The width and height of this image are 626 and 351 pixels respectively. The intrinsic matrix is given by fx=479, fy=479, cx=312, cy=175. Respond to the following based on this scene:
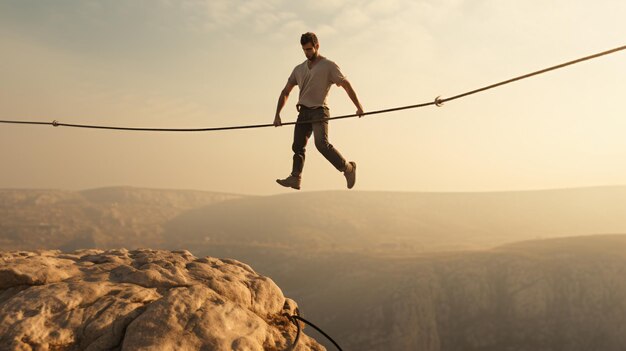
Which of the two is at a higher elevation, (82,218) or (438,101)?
(438,101)

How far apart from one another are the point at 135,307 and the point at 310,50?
4209 mm

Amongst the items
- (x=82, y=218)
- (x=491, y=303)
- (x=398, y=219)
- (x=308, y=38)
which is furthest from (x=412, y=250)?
(x=308, y=38)

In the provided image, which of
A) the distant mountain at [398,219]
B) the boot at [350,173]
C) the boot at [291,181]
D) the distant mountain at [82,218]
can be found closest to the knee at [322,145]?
the boot at [350,173]

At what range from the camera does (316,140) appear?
24.5 ft

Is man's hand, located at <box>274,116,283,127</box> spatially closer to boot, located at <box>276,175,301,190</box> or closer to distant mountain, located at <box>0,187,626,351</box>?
boot, located at <box>276,175,301,190</box>

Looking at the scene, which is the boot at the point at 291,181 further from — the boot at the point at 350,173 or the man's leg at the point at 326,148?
the boot at the point at 350,173

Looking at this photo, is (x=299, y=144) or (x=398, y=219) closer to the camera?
(x=299, y=144)

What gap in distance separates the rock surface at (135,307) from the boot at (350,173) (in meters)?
2.18

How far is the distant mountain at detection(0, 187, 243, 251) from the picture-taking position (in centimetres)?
10719

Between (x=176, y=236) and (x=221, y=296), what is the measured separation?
120m

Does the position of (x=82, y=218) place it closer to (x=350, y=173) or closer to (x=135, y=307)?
(x=350, y=173)

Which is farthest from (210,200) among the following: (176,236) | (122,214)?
(176,236)

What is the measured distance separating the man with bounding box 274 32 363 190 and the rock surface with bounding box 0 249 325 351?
7.10 feet

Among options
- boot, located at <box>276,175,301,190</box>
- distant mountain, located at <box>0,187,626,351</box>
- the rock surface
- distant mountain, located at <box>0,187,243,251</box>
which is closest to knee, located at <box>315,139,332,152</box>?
boot, located at <box>276,175,301,190</box>
